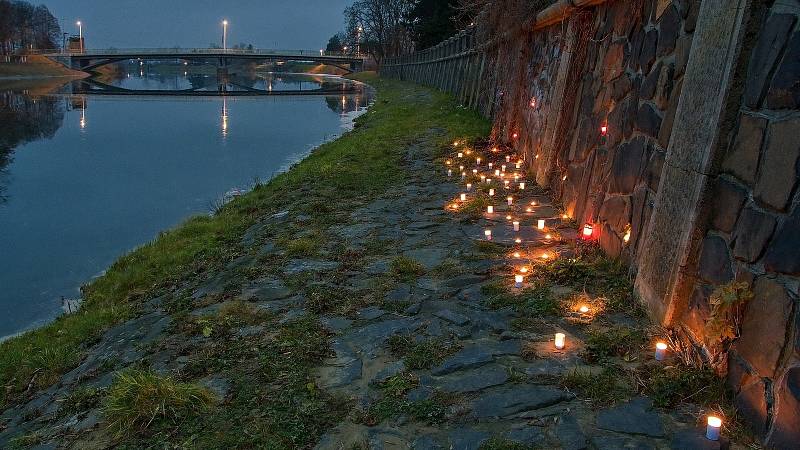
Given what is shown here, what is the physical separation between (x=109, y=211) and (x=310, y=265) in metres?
9.84

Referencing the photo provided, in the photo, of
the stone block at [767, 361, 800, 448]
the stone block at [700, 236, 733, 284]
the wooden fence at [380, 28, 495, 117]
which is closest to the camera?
the stone block at [767, 361, 800, 448]

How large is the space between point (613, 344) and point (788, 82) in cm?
204

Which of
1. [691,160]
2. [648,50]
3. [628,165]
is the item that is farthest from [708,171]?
[648,50]

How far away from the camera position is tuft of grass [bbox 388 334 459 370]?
442 centimetres

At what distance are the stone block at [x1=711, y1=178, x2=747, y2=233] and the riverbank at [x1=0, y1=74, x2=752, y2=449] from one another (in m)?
0.94

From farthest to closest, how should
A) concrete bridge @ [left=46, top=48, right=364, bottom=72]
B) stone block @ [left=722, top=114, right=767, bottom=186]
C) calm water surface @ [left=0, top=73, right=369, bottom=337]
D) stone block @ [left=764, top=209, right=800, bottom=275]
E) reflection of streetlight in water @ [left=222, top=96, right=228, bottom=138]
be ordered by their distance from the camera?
concrete bridge @ [left=46, top=48, right=364, bottom=72], reflection of streetlight in water @ [left=222, top=96, right=228, bottom=138], calm water surface @ [left=0, top=73, right=369, bottom=337], stone block @ [left=722, top=114, right=767, bottom=186], stone block @ [left=764, top=209, right=800, bottom=275]

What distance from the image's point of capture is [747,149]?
146 inches

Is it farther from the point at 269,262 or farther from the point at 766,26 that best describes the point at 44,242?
the point at 766,26

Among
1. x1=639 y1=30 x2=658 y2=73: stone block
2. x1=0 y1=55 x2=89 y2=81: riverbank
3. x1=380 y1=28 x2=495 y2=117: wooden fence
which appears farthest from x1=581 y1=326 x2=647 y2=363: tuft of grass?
x1=0 y1=55 x2=89 y2=81: riverbank

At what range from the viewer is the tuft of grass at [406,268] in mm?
6352

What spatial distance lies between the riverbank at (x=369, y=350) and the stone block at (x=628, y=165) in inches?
29.2

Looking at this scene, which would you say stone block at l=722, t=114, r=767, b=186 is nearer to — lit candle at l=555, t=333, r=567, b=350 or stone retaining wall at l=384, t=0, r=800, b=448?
stone retaining wall at l=384, t=0, r=800, b=448

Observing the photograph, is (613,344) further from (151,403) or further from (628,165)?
(151,403)

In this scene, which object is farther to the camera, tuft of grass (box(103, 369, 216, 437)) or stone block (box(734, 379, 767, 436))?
tuft of grass (box(103, 369, 216, 437))
